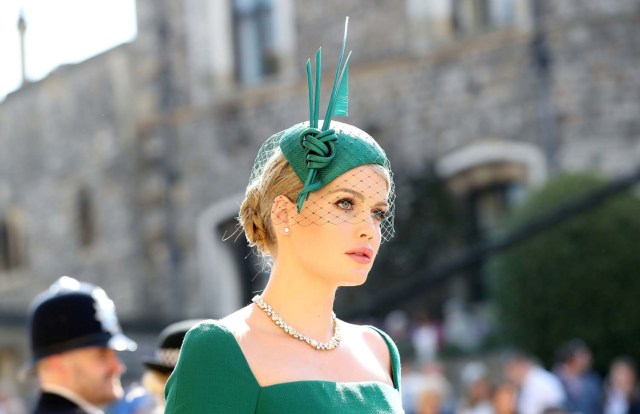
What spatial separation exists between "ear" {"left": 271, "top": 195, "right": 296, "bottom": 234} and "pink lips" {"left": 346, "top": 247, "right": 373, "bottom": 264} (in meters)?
0.15

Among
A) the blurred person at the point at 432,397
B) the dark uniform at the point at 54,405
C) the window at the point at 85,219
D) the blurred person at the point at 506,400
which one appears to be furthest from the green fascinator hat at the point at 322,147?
the window at the point at 85,219

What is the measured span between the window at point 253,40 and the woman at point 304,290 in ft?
54.1

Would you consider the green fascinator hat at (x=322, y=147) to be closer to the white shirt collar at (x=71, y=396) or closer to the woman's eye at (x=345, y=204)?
the woman's eye at (x=345, y=204)

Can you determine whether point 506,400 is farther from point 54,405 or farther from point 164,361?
point 54,405

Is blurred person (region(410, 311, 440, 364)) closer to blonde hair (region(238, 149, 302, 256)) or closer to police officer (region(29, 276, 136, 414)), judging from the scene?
police officer (region(29, 276, 136, 414))

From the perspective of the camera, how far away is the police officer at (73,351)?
15.8ft

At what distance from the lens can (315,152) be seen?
9.78ft

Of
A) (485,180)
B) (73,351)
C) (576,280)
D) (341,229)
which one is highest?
(341,229)

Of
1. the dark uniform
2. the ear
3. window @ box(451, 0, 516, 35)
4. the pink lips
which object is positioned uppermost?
window @ box(451, 0, 516, 35)

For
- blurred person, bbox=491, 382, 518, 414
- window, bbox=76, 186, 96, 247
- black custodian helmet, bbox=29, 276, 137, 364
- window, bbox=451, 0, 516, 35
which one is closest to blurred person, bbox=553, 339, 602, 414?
blurred person, bbox=491, 382, 518, 414

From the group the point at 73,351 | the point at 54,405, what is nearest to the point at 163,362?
the point at 73,351

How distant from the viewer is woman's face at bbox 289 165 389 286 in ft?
9.86

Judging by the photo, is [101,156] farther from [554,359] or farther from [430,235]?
[554,359]

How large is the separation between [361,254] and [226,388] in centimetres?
40
